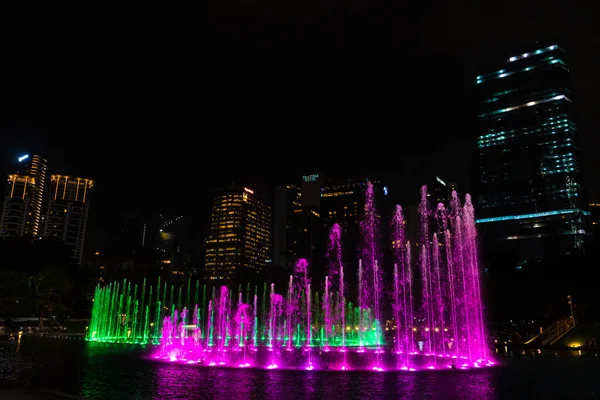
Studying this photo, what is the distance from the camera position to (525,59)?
123 meters

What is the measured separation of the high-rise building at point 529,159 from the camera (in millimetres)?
110375

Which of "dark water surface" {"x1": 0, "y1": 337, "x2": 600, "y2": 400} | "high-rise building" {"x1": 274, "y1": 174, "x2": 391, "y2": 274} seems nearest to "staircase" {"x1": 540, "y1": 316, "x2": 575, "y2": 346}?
"dark water surface" {"x1": 0, "y1": 337, "x2": 600, "y2": 400}

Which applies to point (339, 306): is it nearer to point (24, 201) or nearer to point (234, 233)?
point (234, 233)

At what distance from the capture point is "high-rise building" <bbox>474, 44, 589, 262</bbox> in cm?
11038

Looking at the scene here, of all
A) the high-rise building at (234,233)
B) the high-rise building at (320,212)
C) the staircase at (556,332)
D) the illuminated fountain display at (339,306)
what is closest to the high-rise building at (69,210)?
the high-rise building at (234,233)

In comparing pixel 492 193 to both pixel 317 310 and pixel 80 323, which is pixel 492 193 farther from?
Answer: pixel 80 323

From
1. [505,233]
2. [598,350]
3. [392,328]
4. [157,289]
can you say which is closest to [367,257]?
[392,328]

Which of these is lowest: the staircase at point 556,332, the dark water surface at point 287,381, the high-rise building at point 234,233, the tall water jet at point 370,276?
the dark water surface at point 287,381

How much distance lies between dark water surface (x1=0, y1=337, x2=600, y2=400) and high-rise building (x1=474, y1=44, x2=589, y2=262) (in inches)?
4021

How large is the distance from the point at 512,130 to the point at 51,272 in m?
111

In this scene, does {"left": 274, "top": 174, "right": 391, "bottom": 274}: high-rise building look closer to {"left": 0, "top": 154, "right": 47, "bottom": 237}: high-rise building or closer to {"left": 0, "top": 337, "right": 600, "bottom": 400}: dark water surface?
{"left": 0, "top": 154, "right": 47, "bottom": 237}: high-rise building

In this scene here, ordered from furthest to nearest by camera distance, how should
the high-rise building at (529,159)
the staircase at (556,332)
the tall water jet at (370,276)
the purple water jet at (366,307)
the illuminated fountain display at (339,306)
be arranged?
the high-rise building at (529,159) < the tall water jet at (370,276) < the illuminated fountain display at (339,306) < the purple water jet at (366,307) < the staircase at (556,332)

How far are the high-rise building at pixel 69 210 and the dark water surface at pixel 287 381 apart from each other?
6623 inches

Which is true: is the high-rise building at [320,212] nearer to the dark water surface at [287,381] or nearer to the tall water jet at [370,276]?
the tall water jet at [370,276]
